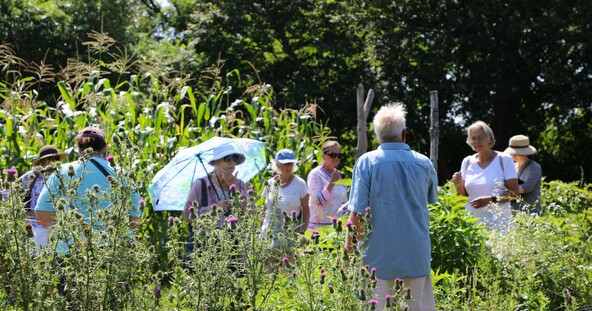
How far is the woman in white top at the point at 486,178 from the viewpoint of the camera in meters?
7.22

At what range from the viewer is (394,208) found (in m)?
4.85

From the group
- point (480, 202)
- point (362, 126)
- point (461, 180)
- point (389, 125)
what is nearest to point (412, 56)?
point (362, 126)

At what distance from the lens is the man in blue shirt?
484cm

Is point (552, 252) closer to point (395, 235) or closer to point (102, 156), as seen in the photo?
point (395, 235)

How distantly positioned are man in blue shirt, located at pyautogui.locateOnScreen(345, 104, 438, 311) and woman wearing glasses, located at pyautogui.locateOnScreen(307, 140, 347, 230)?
2.41m

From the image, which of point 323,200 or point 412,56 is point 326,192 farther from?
point 412,56

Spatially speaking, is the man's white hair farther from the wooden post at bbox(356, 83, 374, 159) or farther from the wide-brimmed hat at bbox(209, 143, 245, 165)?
the wooden post at bbox(356, 83, 374, 159)

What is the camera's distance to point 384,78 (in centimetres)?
2252

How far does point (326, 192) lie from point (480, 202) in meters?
1.27

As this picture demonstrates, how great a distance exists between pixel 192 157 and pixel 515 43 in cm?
1559

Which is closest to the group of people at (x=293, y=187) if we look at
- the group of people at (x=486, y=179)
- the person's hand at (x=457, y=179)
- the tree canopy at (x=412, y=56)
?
the person's hand at (x=457, y=179)

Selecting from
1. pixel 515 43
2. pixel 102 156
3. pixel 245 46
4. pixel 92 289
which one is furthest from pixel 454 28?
pixel 92 289

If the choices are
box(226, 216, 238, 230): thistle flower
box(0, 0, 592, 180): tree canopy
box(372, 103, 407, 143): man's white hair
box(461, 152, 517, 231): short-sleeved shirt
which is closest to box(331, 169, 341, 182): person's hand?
box(461, 152, 517, 231): short-sleeved shirt

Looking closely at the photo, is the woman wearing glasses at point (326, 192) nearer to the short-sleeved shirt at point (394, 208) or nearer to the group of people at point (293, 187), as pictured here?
the group of people at point (293, 187)
